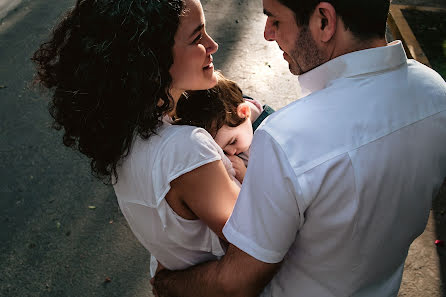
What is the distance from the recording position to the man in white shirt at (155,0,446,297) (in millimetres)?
1328

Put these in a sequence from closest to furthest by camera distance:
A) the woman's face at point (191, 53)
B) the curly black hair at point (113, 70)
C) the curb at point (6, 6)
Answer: the curly black hair at point (113, 70) → the woman's face at point (191, 53) → the curb at point (6, 6)

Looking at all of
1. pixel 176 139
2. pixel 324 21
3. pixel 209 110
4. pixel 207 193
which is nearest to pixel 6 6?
pixel 209 110

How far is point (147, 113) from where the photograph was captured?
1.70 meters

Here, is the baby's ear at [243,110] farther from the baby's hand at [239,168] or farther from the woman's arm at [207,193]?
the woman's arm at [207,193]

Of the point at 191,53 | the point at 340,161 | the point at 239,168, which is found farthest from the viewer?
the point at 239,168

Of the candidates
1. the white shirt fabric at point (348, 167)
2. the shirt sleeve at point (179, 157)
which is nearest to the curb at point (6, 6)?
the shirt sleeve at point (179, 157)

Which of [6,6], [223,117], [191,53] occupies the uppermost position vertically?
[191,53]

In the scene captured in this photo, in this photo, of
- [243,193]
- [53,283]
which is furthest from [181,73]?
[53,283]

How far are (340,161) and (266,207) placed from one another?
256 millimetres

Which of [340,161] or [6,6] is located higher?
[340,161]

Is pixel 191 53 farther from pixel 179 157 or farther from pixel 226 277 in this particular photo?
pixel 226 277

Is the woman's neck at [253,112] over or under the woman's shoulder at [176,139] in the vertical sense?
under

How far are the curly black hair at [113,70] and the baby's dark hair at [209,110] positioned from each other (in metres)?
0.33

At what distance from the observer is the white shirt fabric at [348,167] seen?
1.32 metres
